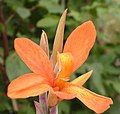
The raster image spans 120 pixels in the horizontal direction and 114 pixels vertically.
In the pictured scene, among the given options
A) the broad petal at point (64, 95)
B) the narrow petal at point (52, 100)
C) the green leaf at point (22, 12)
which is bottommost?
the green leaf at point (22, 12)

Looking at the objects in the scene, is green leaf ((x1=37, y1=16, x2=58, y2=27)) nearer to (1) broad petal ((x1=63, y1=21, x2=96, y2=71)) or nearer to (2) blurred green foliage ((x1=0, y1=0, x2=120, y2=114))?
(2) blurred green foliage ((x1=0, y1=0, x2=120, y2=114))

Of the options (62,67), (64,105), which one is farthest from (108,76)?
(62,67)

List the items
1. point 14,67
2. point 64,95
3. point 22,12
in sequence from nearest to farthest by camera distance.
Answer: point 64,95 → point 14,67 → point 22,12

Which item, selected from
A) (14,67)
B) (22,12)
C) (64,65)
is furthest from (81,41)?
(22,12)

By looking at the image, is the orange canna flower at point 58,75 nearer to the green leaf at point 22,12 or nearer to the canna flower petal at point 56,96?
the canna flower petal at point 56,96

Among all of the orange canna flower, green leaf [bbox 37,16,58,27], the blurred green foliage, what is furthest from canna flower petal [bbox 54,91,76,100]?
green leaf [bbox 37,16,58,27]

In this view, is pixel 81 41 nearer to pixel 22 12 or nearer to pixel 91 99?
pixel 91 99

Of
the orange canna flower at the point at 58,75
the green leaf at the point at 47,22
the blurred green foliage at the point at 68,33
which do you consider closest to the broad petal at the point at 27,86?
the orange canna flower at the point at 58,75
